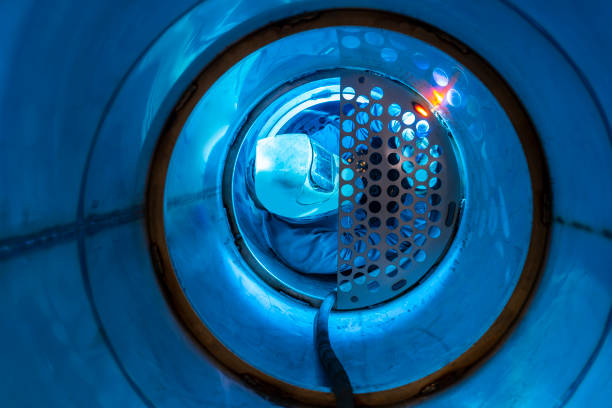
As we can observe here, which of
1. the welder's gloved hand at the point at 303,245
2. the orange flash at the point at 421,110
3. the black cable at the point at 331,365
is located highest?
the orange flash at the point at 421,110

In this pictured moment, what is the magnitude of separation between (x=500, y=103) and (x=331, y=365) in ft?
2.14

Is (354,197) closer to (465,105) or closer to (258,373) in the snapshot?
(465,105)

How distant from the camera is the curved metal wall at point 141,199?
0.59 m

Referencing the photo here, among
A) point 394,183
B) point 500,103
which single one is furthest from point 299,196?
point 500,103

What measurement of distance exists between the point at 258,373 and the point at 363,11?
83 cm

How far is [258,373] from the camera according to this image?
1.01 metres

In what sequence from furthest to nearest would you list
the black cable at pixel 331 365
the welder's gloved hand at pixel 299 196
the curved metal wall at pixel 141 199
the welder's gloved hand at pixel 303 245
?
the welder's gloved hand at pixel 303 245, the welder's gloved hand at pixel 299 196, the black cable at pixel 331 365, the curved metal wall at pixel 141 199

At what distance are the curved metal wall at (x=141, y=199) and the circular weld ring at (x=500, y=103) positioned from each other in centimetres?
2

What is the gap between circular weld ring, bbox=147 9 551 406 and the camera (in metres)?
0.92

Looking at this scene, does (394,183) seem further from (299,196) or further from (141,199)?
(141,199)

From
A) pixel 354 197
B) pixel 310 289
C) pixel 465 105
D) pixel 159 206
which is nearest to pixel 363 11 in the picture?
pixel 465 105

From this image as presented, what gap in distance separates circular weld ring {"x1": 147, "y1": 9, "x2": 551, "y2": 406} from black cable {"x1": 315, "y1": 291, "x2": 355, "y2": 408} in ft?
0.25

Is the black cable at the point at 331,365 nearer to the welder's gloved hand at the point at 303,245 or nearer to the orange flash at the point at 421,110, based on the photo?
the welder's gloved hand at the point at 303,245

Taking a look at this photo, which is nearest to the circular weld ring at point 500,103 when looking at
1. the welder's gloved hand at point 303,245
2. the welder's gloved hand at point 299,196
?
the welder's gloved hand at point 299,196
